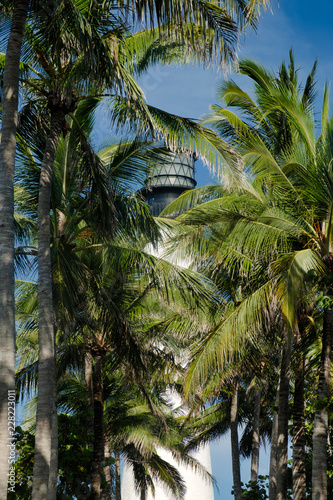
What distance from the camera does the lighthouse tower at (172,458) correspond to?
4041 cm

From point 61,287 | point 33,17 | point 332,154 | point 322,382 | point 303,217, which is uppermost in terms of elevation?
point 33,17

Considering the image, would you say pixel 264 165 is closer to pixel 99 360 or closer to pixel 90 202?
pixel 90 202

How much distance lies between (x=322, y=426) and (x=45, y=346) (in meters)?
5.23

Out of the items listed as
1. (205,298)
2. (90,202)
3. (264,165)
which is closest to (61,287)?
(90,202)

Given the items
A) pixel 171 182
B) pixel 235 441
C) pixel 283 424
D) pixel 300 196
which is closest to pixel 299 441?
pixel 283 424

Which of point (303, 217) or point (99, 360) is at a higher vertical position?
point (303, 217)

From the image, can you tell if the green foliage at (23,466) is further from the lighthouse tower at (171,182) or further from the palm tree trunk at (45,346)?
the lighthouse tower at (171,182)

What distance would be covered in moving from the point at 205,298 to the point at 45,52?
5.96 meters

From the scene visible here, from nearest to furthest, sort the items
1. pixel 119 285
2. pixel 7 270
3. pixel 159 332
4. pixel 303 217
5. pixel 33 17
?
pixel 7 270 → pixel 33 17 → pixel 303 217 → pixel 119 285 → pixel 159 332

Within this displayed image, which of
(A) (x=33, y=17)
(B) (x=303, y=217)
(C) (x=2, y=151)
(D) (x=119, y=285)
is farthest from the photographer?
(D) (x=119, y=285)

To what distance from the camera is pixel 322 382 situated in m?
11.0

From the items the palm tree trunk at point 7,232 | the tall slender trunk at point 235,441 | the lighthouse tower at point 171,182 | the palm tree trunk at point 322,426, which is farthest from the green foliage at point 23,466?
the lighthouse tower at point 171,182

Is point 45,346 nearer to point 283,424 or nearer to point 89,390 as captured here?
point 283,424

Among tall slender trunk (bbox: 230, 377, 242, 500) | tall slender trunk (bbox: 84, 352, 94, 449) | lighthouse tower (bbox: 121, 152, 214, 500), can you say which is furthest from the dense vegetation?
lighthouse tower (bbox: 121, 152, 214, 500)
